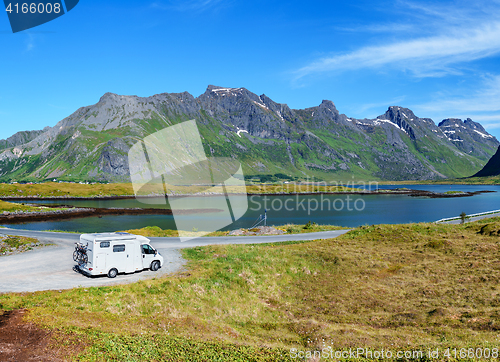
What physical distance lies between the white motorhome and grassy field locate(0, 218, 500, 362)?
385cm

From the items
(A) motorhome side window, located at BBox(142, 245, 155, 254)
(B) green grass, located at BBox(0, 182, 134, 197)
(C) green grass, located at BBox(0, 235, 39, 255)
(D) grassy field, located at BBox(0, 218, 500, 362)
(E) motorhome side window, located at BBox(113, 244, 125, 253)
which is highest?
(B) green grass, located at BBox(0, 182, 134, 197)

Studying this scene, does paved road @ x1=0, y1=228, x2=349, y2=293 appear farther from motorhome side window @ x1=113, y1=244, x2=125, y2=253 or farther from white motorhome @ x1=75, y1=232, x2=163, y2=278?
motorhome side window @ x1=113, y1=244, x2=125, y2=253

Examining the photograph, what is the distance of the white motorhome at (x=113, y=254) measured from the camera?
24552mm

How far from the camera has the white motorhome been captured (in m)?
24.6

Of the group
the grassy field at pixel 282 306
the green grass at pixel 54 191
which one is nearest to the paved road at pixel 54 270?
the grassy field at pixel 282 306

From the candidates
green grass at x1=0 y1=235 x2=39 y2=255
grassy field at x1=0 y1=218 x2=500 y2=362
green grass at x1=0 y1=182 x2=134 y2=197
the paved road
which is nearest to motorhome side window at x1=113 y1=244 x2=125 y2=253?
the paved road

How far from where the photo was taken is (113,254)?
25.3 meters

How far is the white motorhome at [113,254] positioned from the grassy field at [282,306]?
385cm

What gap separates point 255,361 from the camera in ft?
43.0

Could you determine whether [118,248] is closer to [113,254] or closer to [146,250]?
[113,254]

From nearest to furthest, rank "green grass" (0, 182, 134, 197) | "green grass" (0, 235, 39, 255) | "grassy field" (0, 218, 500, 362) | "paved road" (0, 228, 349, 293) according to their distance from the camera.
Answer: "grassy field" (0, 218, 500, 362), "paved road" (0, 228, 349, 293), "green grass" (0, 235, 39, 255), "green grass" (0, 182, 134, 197)

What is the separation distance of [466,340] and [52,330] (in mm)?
20719

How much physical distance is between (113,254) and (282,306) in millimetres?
14713

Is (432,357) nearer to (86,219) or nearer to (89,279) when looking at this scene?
(89,279)
